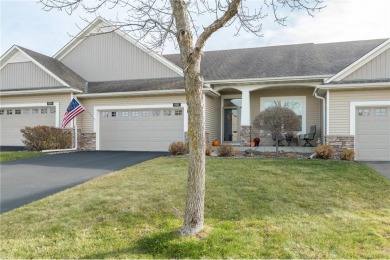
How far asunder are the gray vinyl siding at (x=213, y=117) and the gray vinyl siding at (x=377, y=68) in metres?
6.47

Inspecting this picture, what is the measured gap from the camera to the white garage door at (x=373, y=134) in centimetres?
1162

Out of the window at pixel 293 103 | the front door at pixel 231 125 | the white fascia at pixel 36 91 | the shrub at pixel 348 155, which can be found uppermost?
the white fascia at pixel 36 91

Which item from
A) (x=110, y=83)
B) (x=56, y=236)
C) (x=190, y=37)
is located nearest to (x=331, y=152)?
(x=190, y=37)

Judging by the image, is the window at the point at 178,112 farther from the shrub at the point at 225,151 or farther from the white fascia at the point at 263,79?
the shrub at the point at 225,151

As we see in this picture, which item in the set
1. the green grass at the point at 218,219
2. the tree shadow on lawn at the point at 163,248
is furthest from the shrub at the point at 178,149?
the tree shadow on lawn at the point at 163,248

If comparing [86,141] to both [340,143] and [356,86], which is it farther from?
[356,86]

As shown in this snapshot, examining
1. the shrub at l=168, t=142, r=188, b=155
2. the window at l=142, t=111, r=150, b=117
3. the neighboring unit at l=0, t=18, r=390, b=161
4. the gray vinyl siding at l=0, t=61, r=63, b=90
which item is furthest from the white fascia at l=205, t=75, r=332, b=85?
the gray vinyl siding at l=0, t=61, r=63, b=90

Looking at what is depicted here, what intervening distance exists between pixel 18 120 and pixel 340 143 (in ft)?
52.2

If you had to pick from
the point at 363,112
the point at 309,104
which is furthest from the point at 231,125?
the point at 363,112

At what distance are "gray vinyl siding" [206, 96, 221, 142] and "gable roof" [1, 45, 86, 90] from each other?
22.1 feet

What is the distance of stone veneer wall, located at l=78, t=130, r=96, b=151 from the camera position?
15.6 m

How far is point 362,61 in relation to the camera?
1162cm

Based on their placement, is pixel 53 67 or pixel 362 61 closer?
pixel 362 61

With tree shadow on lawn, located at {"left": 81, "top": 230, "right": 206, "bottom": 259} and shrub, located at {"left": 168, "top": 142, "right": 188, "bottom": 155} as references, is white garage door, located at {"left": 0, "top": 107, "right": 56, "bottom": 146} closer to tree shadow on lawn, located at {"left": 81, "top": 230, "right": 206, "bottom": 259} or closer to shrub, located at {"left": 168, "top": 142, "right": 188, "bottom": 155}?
shrub, located at {"left": 168, "top": 142, "right": 188, "bottom": 155}
